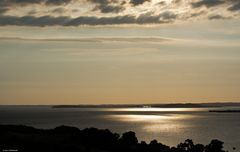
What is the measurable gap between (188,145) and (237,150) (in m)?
34.7

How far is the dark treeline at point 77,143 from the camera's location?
179ft

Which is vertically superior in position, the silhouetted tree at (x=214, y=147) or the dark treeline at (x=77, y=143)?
the dark treeline at (x=77, y=143)

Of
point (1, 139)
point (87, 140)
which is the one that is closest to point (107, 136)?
point (87, 140)

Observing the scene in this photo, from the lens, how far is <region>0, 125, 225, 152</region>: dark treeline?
54594mm

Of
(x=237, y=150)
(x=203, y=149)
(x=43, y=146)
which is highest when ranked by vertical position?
(x=43, y=146)

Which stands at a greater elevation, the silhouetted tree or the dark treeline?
the dark treeline

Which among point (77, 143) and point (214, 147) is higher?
point (77, 143)

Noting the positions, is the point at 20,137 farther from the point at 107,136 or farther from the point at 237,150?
the point at 237,150

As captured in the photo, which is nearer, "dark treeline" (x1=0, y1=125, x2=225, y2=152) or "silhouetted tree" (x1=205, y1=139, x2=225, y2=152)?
"dark treeline" (x1=0, y1=125, x2=225, y2=152)

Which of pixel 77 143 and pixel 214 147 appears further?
pixel 214 147

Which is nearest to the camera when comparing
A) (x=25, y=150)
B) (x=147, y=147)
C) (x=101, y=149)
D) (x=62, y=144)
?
(x=25, y=150)

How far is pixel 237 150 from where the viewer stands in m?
105

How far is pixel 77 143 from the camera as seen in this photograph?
62.0m

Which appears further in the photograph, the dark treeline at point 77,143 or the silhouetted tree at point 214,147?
the silhouetted tree at point 214,147
